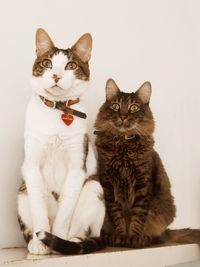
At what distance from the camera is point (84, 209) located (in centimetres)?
113

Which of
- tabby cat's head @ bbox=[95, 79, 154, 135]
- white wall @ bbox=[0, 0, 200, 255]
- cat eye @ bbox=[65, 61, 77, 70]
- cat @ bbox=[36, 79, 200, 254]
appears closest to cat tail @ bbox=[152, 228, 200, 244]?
cat @ bbox=[36, 79, 200, 254]

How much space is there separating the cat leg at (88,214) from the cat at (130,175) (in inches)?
4.0

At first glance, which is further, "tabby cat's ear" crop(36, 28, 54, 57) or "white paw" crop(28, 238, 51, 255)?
"tabby cat's ear" crop(36, 28, 54, 57)

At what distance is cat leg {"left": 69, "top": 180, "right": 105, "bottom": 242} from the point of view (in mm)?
1115

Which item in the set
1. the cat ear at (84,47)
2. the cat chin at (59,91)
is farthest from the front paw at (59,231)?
the cat ear at (84,47)

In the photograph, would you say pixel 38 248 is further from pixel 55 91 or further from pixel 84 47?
pixel 84 47

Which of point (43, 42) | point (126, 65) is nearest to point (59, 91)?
point (43, 42)

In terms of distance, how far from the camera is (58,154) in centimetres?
113

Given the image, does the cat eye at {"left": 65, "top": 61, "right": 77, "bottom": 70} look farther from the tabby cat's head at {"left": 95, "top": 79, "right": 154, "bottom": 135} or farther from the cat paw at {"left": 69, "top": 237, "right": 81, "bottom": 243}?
the cat paw at {"left": 69, "top": 237, "right": 81, "bottom": 243}

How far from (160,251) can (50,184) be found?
383mm

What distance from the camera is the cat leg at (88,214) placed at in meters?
1.12

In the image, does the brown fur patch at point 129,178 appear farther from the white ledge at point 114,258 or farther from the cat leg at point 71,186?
the cat leg at point 71,186

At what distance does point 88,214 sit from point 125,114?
0.35 meters

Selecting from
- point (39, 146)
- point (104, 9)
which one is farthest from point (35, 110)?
point (104, 9)
